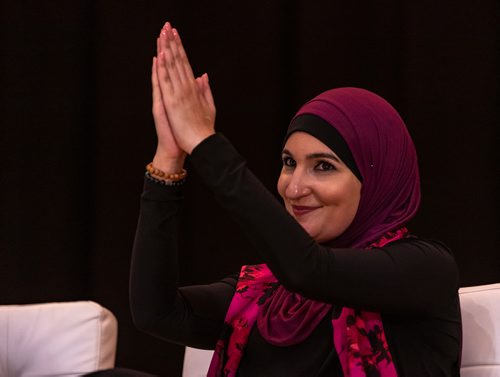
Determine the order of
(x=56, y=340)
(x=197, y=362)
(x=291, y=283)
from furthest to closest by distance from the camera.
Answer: (x=197, y=362) → (x=56, y=340) → (x=291, y=283)

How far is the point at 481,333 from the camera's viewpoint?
4.59 ft

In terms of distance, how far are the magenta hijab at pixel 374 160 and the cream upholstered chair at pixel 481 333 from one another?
23cm

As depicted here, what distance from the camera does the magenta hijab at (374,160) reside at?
1.29m

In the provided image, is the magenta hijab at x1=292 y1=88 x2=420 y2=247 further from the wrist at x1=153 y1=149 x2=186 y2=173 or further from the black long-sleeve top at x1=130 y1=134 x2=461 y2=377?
the wrist at x1=153 y1=149 x2=186 y2=173

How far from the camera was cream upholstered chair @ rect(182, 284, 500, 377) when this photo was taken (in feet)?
4.50

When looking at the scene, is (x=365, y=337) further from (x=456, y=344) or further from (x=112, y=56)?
(x=112, y=56)

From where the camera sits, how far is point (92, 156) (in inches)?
91.5

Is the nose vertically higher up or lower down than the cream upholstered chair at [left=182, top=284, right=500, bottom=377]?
higher up

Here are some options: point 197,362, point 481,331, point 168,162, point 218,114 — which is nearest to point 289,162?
point 168,162

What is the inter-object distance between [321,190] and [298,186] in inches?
1.5

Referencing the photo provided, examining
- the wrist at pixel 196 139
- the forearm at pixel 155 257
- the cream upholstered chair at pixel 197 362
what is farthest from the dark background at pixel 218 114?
the wrist at pixel 196 139

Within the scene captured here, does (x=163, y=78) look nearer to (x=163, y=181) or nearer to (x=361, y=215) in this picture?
(x=163, y=181)

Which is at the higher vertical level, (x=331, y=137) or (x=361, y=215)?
(x=331, y=137)

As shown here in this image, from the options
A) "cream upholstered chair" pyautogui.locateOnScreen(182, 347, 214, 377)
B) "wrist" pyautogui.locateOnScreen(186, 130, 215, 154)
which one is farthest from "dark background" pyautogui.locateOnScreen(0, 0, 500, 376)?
"wrist" pyautogui.locateOnScreen(186, 130, 215, 154)
